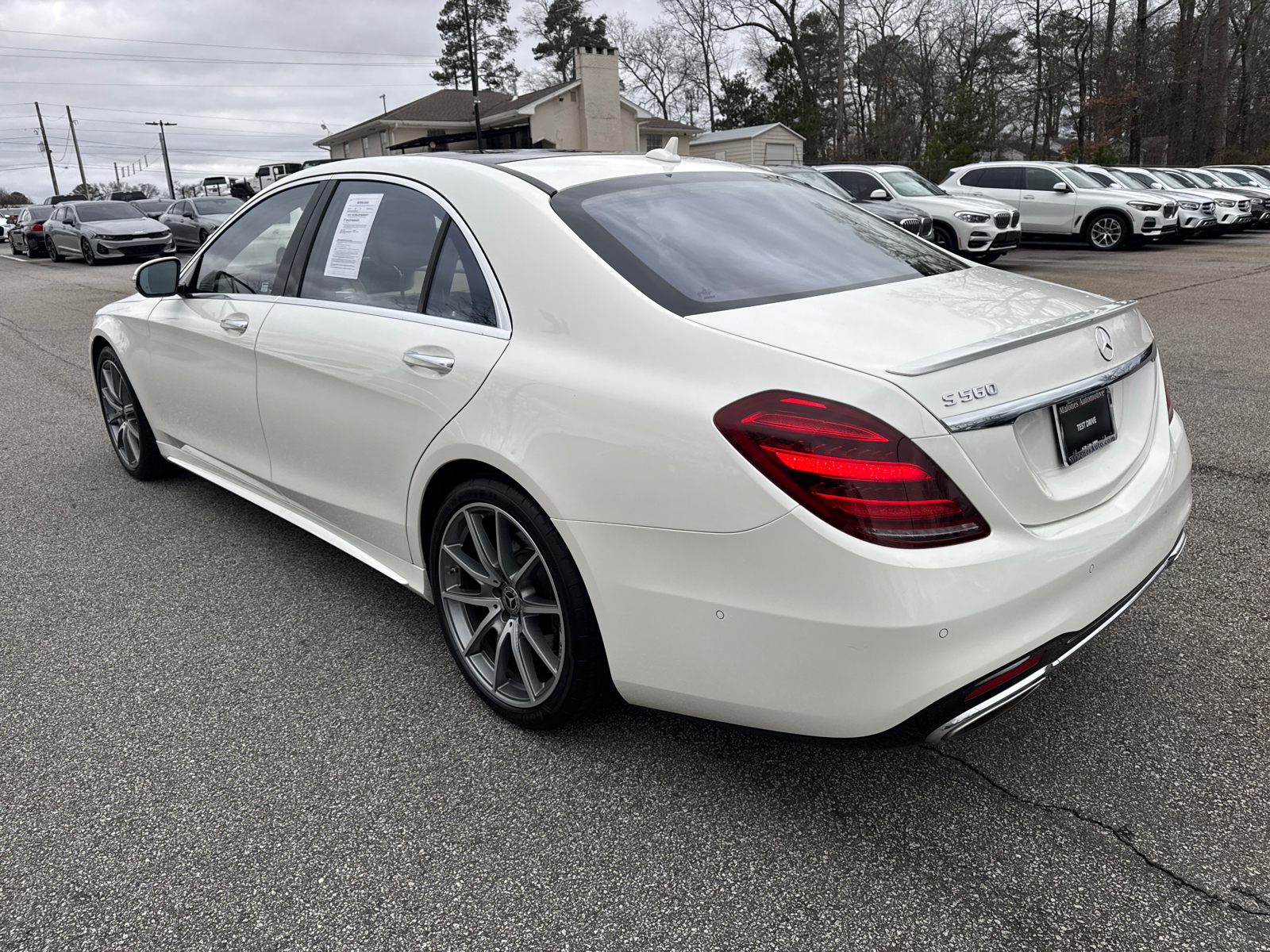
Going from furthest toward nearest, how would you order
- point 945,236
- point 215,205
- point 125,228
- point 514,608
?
1. point 215,205
2. point 125,228
3. point 945,236
4. point 514,608

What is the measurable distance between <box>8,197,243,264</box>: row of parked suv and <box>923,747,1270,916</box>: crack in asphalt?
21950 mm

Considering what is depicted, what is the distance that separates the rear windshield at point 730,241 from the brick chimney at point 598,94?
38968 mm

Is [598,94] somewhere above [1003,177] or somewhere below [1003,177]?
above

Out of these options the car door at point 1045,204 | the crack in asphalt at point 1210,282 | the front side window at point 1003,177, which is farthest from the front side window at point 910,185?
the crack in asphalt at point 1210,282

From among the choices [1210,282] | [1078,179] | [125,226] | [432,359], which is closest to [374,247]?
[432,359]

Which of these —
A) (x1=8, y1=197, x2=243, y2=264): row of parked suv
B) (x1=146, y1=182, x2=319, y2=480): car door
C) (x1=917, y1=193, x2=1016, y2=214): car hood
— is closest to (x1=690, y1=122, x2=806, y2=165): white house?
(x1=8, y1=197, x2=243, y2=264): row of parked suv

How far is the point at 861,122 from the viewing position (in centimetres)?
5222

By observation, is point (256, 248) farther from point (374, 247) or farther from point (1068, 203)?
point (1068, 203)

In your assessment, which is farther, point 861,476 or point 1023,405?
point 1023,405

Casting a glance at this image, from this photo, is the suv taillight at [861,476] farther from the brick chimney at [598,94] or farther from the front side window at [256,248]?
the brick chimney at [598,94]

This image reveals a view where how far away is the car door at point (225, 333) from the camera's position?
3656 millimetres

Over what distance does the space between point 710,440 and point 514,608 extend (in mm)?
953

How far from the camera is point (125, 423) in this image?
5.14 m

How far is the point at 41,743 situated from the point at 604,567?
1865 millimetres
